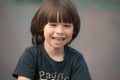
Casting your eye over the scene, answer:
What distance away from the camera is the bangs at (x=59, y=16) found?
1949mm

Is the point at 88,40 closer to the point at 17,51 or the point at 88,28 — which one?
the point at 88,28

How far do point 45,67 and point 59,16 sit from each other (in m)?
0.29

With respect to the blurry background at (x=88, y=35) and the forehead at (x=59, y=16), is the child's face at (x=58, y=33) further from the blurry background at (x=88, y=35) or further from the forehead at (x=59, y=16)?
the blurry background at (x=88, y=35)

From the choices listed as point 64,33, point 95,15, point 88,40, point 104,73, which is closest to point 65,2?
point 64,33

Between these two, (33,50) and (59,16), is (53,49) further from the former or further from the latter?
(59,16)

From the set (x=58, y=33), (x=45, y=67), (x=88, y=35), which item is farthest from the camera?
(x=88, y=35)

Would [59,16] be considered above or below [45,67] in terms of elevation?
above

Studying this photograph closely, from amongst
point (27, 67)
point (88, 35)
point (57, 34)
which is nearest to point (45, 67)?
point (27, 67)

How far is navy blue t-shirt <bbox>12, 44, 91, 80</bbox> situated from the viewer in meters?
2.04

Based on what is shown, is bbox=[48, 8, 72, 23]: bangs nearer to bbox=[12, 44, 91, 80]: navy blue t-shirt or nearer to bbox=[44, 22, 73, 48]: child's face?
bbox=[44, 22, 73, 48]: child's face

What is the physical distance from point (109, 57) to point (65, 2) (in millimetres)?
1772

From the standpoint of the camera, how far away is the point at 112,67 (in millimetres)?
3592

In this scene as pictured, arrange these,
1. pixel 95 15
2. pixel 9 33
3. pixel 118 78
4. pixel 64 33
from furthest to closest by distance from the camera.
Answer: pixel 95 15 < pixel 9 33 < pixel 118 78 < pixel 64 33

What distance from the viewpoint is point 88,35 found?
405 centimetres
